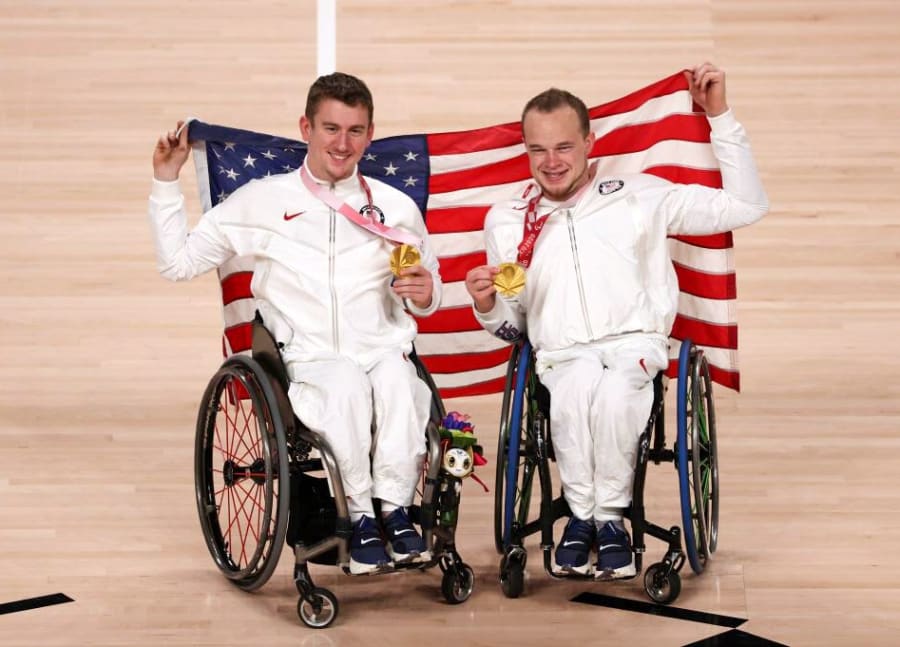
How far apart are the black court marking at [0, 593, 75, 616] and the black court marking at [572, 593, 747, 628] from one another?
1.25 metres

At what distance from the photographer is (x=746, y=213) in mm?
4242

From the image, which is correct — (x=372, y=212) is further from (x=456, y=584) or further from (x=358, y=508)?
(x=456, y=584)

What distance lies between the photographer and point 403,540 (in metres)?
3.86

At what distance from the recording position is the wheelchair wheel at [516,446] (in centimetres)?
390

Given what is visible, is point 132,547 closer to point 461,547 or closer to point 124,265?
point 461,547

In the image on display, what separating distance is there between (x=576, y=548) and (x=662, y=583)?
240 millimetres

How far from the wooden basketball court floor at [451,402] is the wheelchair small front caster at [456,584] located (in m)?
0.02

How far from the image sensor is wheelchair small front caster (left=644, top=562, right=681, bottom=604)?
3963 mm

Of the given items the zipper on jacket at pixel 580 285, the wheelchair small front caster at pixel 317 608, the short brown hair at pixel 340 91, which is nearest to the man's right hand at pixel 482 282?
the zipper on jacket at pixel 580 285

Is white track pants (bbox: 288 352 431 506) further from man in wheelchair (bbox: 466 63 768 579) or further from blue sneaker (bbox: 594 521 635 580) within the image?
blue sneaker (bbox: 594 521 635 580)

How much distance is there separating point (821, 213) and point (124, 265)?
2.78 m

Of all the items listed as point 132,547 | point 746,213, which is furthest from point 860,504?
point 132,547

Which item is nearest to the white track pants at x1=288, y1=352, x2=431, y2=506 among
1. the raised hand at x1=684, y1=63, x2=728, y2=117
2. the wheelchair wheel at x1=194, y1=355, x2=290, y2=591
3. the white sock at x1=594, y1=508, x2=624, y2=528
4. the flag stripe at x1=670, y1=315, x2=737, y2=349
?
the wheelchair wheel at x1=194, y1=355, x2=290, y2=591

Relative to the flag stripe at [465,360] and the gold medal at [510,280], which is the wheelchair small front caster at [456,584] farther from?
the flag stripe at [465,360]
